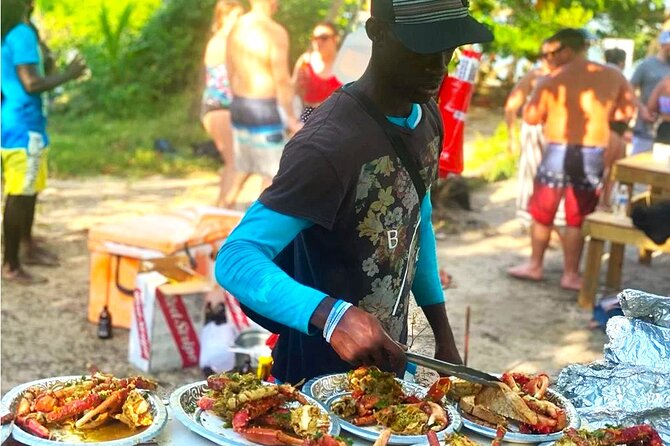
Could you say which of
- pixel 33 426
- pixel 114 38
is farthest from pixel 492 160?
pixel 33 426

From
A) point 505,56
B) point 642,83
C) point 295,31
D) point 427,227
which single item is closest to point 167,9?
point 295,31

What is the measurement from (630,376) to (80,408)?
1600 millimetres

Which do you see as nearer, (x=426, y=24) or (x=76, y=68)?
(x=426, y=24)

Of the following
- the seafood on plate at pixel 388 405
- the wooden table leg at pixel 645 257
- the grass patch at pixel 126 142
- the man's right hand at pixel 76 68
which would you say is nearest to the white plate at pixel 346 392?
the seafood on plate at pixel 388 405

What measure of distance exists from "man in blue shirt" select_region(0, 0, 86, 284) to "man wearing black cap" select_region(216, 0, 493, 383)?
4.99 meters

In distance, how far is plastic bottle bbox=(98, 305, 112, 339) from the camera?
6328 mm

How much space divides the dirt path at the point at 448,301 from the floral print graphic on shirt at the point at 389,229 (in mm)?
533

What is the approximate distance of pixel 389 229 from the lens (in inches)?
95.9

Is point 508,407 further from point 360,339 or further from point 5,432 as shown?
point 5,432

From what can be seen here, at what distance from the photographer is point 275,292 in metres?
2.13

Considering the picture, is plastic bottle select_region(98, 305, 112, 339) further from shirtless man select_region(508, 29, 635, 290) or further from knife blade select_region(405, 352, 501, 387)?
knife blade select_region(405, 352, 501, 387)

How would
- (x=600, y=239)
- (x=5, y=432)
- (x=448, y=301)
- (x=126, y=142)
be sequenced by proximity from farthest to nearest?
(x=126, y=142), (x=448, y=301), (x=600, y=239), (x=5, y=432)

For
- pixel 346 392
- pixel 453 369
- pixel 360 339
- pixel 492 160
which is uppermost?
pixel 360 339

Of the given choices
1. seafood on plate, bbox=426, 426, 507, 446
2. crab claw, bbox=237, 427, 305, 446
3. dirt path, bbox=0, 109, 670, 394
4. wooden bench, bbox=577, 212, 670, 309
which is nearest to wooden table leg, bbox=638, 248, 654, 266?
dirt path, bbox=0, 109, 670, 394
